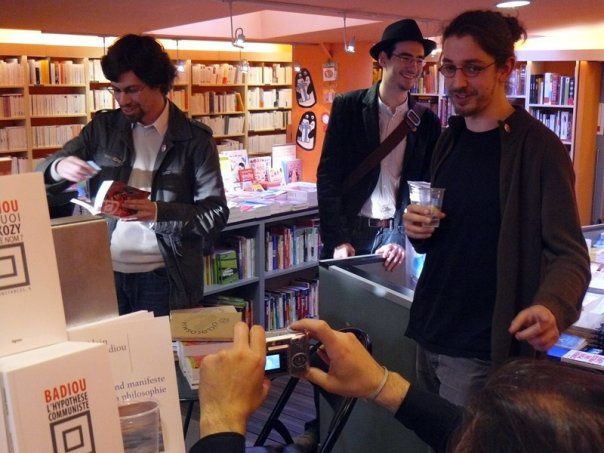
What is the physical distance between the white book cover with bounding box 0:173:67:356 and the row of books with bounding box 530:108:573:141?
28.7ft

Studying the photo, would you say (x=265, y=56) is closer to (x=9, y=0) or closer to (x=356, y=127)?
(x=9, y=0)

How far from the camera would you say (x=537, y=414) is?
79 cm

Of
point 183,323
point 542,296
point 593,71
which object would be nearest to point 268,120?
point 593,71

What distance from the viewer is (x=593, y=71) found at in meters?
8.86

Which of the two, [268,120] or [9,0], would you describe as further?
[268,120]

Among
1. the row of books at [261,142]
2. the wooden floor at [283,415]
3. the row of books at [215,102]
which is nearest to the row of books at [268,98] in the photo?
the row of books at [215,102]

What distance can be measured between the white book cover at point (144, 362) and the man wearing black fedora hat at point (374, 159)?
171 centimetres

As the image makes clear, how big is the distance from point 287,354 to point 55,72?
799cm

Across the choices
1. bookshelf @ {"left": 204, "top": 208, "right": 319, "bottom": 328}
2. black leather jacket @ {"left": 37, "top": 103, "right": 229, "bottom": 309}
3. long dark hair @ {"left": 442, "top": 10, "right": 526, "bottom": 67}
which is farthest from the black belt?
bookshelf @ {"left": 204, "top": 208, "right": 319, "bottom": 328}

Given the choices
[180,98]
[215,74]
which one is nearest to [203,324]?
[180,98]

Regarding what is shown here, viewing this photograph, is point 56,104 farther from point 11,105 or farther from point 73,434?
point 73,434

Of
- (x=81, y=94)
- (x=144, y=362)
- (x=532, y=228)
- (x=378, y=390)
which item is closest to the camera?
(x=144, y=362)

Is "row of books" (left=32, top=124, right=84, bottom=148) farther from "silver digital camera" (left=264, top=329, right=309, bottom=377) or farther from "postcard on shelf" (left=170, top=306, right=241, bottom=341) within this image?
"silver digital camera" (left=264, top=329, right=309, bottom=377)

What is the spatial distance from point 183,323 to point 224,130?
327 inches
